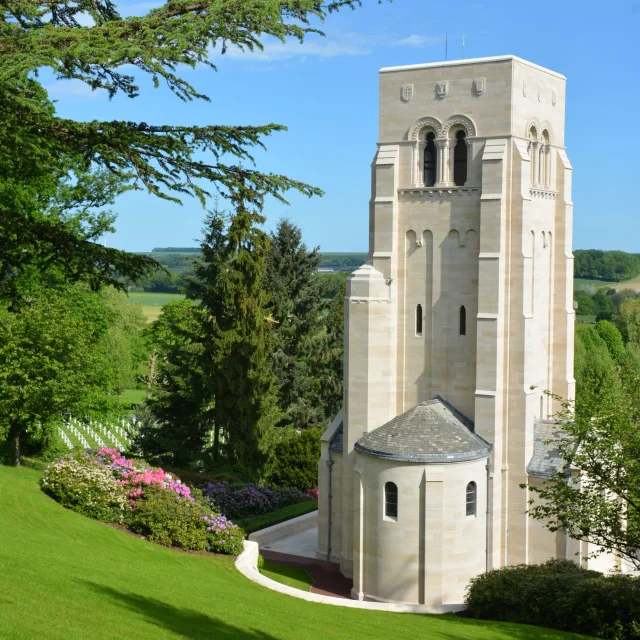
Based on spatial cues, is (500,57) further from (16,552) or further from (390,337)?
(16,552)

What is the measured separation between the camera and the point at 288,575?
2845 cm

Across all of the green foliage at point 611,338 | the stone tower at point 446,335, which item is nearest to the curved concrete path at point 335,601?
the stone tower at point 446,335

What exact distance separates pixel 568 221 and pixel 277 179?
17.4 m

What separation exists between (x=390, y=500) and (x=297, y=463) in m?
14.8

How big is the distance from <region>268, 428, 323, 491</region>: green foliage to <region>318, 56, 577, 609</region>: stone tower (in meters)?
10.2

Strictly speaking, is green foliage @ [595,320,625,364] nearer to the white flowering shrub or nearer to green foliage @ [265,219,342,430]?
green foliage @ [265,219,342,430]

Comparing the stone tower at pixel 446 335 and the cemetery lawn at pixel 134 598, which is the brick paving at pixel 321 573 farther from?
the cemetery lawn at pixel 134 598

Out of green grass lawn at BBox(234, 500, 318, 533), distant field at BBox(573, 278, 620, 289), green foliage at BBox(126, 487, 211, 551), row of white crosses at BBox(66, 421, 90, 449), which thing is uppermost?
distant field at BBox(573, 278, 620, 289)

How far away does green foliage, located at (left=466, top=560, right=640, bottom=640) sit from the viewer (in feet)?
70.1

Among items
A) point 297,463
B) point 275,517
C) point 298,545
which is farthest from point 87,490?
Answer: point 297,463

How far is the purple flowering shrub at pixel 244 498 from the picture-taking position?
33719 millimetres

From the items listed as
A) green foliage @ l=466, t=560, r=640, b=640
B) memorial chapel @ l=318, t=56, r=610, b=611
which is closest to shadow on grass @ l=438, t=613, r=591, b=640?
green foliage @ l=466, t=560, r=640, b=640

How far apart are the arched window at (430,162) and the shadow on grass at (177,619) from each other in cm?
1623

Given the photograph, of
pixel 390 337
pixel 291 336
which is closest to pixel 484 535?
pixel 390 337
